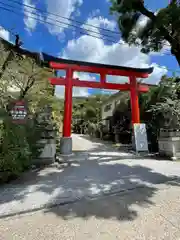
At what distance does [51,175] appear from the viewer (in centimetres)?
507

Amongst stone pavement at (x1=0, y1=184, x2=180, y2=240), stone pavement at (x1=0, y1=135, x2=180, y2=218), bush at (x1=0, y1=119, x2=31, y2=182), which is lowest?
stone pavement at (x1=0, y1=184, x2=180, y2=240)

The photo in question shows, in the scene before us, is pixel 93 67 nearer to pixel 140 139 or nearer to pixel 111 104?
pixel 140 139

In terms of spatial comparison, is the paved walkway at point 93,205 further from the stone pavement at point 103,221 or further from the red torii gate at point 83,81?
the red torii gate at point 83,81

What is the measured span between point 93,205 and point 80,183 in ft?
4.13

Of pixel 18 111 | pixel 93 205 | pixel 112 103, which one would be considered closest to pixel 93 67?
pixel 18 111

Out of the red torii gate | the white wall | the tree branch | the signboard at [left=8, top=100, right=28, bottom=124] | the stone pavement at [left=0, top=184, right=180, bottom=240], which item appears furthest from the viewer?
the white wall

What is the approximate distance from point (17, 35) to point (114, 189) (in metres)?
7.17

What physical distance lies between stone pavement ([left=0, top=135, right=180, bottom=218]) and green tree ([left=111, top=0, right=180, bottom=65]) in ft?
11.8

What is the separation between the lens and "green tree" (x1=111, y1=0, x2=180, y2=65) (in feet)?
15.9

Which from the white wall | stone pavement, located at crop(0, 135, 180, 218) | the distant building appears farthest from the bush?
the white wall

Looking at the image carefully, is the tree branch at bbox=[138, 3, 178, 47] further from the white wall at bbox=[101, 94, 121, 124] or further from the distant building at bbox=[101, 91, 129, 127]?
the white wall at bbox=[101, 94, 121, 124]

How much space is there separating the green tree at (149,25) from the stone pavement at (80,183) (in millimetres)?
3599

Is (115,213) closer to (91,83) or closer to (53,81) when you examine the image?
(53,81)

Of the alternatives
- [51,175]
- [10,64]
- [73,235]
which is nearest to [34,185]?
[51,175]
